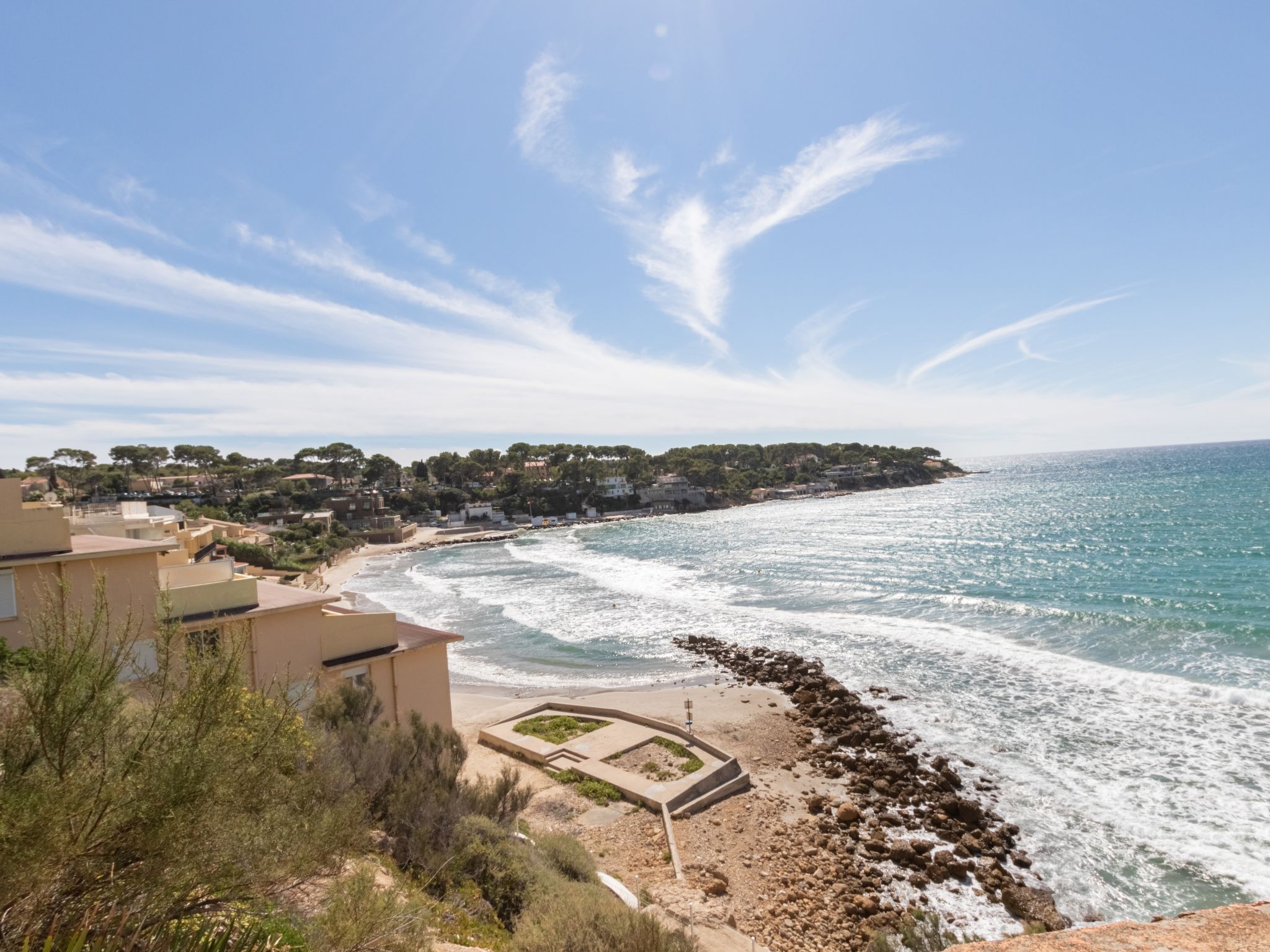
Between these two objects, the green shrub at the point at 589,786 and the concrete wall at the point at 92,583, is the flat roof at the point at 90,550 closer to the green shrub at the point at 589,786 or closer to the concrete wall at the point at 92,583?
the concrete wall at the point at 92,583

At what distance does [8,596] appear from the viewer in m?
11.2

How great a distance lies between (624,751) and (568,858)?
24.0 feet

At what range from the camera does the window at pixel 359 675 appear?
13.8m

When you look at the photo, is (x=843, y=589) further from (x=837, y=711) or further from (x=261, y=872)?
(x=261, y=872)

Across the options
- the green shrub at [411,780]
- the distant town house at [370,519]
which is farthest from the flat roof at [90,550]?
the distant town house at [370,519]

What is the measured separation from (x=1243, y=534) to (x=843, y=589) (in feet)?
106

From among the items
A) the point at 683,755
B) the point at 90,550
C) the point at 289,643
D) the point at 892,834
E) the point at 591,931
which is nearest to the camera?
the point at 591,931

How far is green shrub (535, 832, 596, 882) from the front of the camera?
9.73m

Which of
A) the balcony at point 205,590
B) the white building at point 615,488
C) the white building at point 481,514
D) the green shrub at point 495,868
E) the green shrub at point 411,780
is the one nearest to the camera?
the green shrub at point 495,868

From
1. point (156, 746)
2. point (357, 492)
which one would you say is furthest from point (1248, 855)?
point (357, 492)

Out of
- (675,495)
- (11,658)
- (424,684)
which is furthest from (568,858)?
(675,495)

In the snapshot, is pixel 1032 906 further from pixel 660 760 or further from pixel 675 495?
pixel 675 495

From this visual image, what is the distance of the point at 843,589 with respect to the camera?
40.7 m

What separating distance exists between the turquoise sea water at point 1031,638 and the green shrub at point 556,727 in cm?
647
